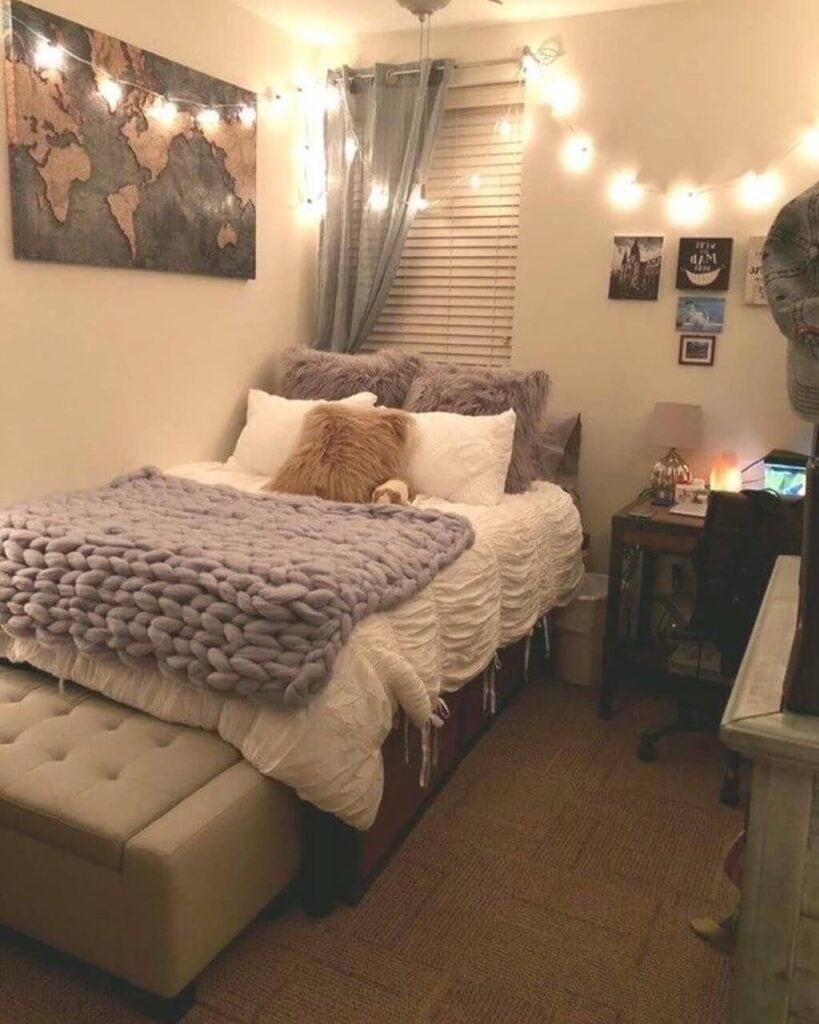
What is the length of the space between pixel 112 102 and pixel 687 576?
8.66 feet

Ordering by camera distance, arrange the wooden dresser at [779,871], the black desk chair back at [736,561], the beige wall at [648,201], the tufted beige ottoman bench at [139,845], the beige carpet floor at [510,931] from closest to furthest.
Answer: the wooden dresser at [779,871]
the tufted beige ottoman bench at [139,845]
the beige carpet floor at [510,931]
the black desk chair back at [736,561]
the beige wall at [648,201]

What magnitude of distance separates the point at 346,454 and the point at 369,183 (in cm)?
150

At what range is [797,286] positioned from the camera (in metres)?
0.89

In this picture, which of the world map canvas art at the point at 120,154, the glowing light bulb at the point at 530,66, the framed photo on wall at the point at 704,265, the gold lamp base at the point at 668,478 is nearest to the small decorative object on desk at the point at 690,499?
the gold lamp base at the point at 668,478

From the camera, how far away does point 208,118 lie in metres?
3.23

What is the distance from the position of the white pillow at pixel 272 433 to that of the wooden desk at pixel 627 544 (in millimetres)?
1076

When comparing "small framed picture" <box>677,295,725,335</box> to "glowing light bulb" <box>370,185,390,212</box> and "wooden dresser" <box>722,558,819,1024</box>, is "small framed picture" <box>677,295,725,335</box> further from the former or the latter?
"wooden dresser" <box>722,558,819,1024</box>

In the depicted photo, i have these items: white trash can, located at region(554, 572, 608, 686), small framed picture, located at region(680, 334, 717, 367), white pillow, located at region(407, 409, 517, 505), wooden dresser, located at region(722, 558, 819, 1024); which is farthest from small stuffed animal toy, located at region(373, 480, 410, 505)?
wooden dresser, located at region(722, 558, 819, 1024)

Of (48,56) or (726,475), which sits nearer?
(48,56)

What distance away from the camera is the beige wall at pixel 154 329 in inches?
107

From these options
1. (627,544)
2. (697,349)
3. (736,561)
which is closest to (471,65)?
(697,349)

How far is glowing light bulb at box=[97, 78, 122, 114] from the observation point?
9.11 feet

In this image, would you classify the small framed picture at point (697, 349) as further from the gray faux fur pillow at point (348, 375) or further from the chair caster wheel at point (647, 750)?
the chair caster wheel at point (647, 750)

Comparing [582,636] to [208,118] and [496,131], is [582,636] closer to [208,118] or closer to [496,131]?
[496,131]
